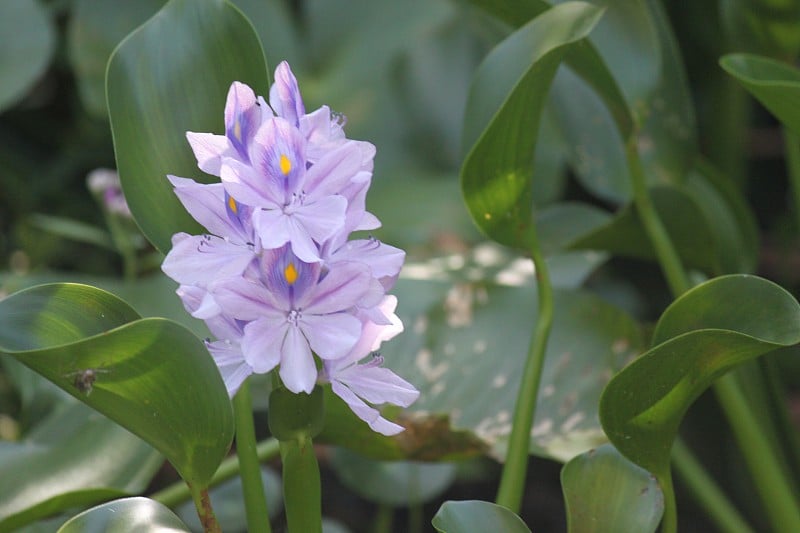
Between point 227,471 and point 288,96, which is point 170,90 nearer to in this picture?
point 288,96

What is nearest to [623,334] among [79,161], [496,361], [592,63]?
[496,361]

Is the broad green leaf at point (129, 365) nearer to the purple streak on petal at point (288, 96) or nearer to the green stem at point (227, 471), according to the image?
the purple streak on petal at point (288, 96)

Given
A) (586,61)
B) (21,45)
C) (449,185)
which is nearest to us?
(586,61)

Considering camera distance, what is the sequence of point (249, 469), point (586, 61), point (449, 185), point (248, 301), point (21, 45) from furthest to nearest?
1. point (449, 185)
2. point (21, 45)
3. point (586, 61)
4. point (249, 469)
5. point (248, 301)

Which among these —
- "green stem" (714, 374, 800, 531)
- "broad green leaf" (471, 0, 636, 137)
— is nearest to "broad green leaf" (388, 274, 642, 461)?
"green stem" (714, 374, 800, 531)

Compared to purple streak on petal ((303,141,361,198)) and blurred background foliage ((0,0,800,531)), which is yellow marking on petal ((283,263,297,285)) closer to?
purple streak on petal ((303,141,361,198))

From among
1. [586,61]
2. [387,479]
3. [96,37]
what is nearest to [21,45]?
[96,37]

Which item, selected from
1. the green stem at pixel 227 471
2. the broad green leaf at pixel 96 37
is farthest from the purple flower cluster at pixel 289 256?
the broad green leaf at pixel 96 37
